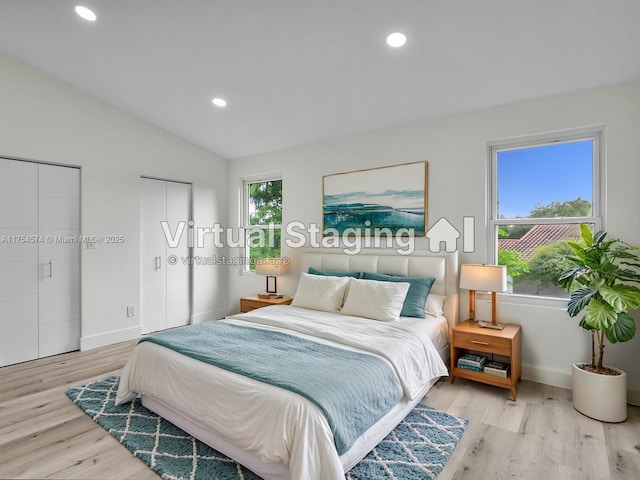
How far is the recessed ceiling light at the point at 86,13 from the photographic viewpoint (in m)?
2.74

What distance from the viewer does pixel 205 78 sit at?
340 cm

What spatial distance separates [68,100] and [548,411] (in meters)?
5.41

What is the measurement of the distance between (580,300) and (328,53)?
8.69ft

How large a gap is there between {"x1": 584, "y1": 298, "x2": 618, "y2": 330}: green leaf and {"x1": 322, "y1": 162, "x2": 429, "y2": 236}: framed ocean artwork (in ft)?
5.13

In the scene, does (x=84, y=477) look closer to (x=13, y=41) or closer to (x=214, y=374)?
(x=214, y=374)

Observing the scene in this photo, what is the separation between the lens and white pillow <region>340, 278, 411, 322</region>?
306 cm

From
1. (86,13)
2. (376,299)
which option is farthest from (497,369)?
(86,13)

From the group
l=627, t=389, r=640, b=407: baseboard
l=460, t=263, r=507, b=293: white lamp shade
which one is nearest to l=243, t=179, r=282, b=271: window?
l=460, t=263, r=507, b=293: white lamp shade

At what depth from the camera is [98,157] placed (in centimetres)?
407

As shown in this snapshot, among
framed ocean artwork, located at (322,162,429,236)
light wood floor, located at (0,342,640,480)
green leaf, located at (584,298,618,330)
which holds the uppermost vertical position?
framed ocean artwork, located at (322,162,429,236)

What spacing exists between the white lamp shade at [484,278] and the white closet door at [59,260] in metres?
4.14

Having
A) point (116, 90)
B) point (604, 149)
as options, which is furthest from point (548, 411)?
point (116, 90)

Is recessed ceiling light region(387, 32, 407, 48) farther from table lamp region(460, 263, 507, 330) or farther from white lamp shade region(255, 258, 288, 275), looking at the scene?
white lamp shade region(255, 258, 288, 275)

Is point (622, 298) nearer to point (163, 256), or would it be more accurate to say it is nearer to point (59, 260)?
point (163, 256)
